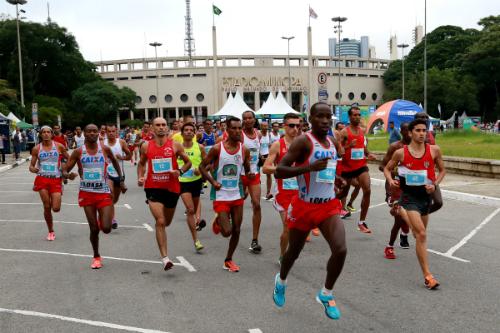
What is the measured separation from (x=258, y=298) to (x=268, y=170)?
1.35 m

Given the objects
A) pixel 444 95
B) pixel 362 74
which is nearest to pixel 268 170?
pixel 444 95

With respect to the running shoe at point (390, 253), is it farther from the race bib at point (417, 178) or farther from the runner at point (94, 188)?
the runner at point (94, 188)

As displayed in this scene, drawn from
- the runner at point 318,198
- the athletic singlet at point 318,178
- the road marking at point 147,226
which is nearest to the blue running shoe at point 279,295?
the runner at point 318,198

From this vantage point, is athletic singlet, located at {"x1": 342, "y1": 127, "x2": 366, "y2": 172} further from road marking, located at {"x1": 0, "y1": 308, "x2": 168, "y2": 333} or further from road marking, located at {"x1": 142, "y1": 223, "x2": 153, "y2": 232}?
road marking, located at {"x1": 0, "y1": 308, "x2": 168, "y2": 333}

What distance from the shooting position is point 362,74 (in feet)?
340

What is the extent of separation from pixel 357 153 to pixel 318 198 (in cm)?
449

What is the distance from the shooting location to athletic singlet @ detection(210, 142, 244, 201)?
654cm

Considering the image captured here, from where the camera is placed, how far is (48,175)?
8.80 m

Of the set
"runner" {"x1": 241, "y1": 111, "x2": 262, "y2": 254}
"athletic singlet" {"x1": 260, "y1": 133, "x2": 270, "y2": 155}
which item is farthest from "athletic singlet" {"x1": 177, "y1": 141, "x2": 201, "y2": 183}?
"athletic singlet" {"x1": 260, "y1": 133, "x2": 270, "y2": 155}

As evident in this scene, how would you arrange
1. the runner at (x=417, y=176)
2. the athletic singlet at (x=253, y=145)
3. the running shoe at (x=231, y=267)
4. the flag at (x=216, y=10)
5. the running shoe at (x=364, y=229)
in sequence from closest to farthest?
the runner at (x=417, y=176) < the running shoe at (x=231, y=267) < the athletic singlet at (x=253, y=145) < the running shoe at (x=364, y=229) < the flag at (x=216, y=10)

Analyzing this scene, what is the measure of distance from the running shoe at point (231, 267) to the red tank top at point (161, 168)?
111cm

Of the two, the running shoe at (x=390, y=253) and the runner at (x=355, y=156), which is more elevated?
the runner at (x=355, y=156)

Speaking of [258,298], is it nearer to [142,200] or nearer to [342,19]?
[142,200]

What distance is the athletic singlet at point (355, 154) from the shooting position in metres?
8.95
